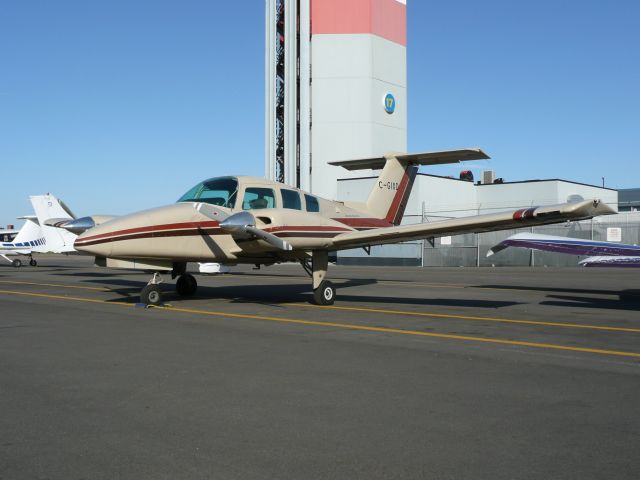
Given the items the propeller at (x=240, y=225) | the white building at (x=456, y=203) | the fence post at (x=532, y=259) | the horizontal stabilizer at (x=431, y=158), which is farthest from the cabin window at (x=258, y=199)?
the fence post at (x=532, y=259)

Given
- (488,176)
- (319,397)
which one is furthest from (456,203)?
(319,397)

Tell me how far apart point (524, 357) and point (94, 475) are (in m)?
5.58

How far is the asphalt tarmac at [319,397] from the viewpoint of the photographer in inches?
153

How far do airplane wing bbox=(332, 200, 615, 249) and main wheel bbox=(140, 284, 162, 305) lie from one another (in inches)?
169

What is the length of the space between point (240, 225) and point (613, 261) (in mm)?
8961

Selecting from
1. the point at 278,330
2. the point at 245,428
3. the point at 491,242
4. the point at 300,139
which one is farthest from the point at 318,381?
the point at 300,139

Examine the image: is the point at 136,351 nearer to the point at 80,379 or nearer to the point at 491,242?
the point at 80,379

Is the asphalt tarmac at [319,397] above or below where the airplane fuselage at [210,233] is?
below

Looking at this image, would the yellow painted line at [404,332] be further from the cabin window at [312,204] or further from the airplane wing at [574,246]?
the airplane wing at [574,246]

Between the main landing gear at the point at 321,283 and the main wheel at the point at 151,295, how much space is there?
3.68 m

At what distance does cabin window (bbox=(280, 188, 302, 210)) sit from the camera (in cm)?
Answer: 1471

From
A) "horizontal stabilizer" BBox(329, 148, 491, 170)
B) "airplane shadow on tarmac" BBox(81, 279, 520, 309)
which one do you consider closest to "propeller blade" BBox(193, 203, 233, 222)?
"airplane shadow on tarmac" BBox(81, 279, 520, 309)

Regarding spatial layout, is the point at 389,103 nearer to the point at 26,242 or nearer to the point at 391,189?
the point at 26,242

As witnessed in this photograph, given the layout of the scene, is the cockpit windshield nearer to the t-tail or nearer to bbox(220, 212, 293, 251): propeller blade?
bbox(220, 212, 293, 251): propeller blade
